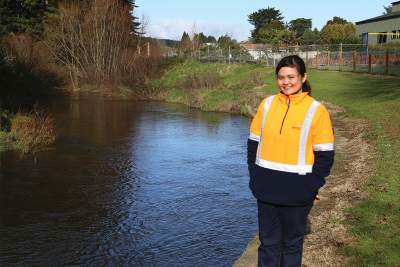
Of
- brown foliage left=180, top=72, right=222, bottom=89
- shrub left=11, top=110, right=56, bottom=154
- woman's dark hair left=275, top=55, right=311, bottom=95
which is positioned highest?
woman's dark hair left=275, top=55, right=311, bottom=95

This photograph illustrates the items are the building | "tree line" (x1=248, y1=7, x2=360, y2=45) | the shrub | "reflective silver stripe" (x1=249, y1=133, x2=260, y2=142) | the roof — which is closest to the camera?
"reflective silver stripe" (x1=249, y1=133, x2=260, y2=142)

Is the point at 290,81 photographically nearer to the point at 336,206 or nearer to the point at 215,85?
the point at 336,206

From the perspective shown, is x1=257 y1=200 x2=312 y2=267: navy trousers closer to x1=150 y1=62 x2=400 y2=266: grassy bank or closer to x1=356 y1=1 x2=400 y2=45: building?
x1=150 y1=62 x2=400 y2=266: grassy bank

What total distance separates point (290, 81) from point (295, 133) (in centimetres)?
42

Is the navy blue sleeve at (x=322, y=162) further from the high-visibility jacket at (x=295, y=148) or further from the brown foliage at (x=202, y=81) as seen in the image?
the brown foliage at (x=202, y=81)

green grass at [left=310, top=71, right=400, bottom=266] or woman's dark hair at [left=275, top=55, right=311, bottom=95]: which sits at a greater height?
woman's dark hair at [left=275, top=55, right=311, bottom=95]

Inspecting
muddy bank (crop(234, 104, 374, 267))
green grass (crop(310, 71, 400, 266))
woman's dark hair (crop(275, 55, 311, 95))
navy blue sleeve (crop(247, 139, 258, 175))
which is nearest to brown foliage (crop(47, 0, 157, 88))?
green grass (crop(310, 71, 400, 266))

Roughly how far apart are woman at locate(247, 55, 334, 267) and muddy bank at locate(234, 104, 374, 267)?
1794mm

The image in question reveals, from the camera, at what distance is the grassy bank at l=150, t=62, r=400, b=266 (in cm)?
617

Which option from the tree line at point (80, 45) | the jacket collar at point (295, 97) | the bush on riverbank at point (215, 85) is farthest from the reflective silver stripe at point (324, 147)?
the tree line at point (80, 45)

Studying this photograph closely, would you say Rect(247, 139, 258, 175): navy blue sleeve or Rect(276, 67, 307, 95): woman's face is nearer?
Rect(276, 67, 307, 95): woman's face

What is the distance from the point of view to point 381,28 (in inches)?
1988

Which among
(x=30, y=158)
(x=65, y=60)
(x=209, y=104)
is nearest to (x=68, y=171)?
(x=30, y=158)

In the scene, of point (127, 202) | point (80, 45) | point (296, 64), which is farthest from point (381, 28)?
point (296, 64)
